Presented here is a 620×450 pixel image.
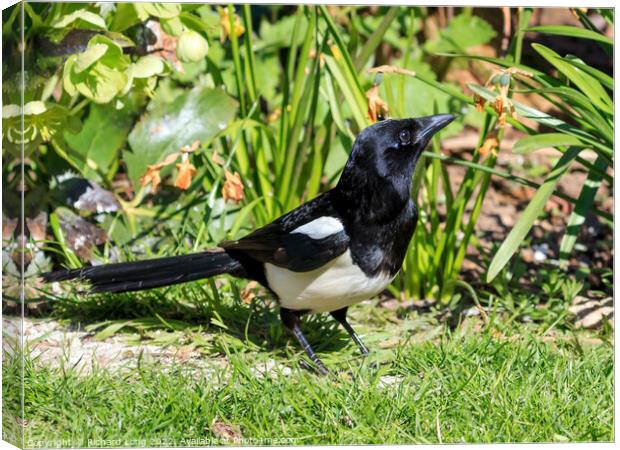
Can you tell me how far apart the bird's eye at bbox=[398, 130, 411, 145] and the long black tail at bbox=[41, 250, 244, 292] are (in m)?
0.70

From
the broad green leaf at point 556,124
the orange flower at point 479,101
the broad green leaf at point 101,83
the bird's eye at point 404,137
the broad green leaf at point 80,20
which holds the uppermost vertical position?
the broad green leaf at point 80,20

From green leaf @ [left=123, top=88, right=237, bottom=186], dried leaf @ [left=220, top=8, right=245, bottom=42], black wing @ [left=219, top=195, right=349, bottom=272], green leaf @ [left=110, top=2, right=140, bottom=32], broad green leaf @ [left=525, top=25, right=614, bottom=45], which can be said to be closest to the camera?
black wing @ [left=219, top=195, right=349, bottom=272]

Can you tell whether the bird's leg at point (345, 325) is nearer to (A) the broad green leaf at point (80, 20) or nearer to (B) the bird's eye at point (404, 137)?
(B) the bird's eye at point (404, 137)

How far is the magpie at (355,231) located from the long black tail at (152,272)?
19 cm

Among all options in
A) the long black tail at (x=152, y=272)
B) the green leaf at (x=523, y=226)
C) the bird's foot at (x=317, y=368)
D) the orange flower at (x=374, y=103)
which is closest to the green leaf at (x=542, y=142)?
the green leaf at (x=523, y=226)

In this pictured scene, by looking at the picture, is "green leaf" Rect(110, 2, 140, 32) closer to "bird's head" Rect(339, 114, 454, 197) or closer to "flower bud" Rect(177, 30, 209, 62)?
"flower bud" Rect(177, 30, 209, 62)

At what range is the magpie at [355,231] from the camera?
3146 mm

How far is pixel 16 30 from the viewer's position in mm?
2842

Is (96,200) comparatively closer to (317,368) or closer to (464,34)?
(317,368)

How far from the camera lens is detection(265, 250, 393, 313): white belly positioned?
3.15 metres

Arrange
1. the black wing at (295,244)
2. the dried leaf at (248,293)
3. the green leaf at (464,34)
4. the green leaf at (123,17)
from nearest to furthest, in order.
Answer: the black wing at (295,244)
the green leaf at (123,17)
the dried leaf at (248,293)
the green leaf at (464,34)

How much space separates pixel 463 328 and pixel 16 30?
1803mm

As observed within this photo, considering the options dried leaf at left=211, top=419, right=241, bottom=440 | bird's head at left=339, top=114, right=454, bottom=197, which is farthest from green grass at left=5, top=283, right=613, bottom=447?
bird's head at left=339, top=114, right=454, bottom=197

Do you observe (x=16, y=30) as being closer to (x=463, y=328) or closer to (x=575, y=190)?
(x=463, y=328)
